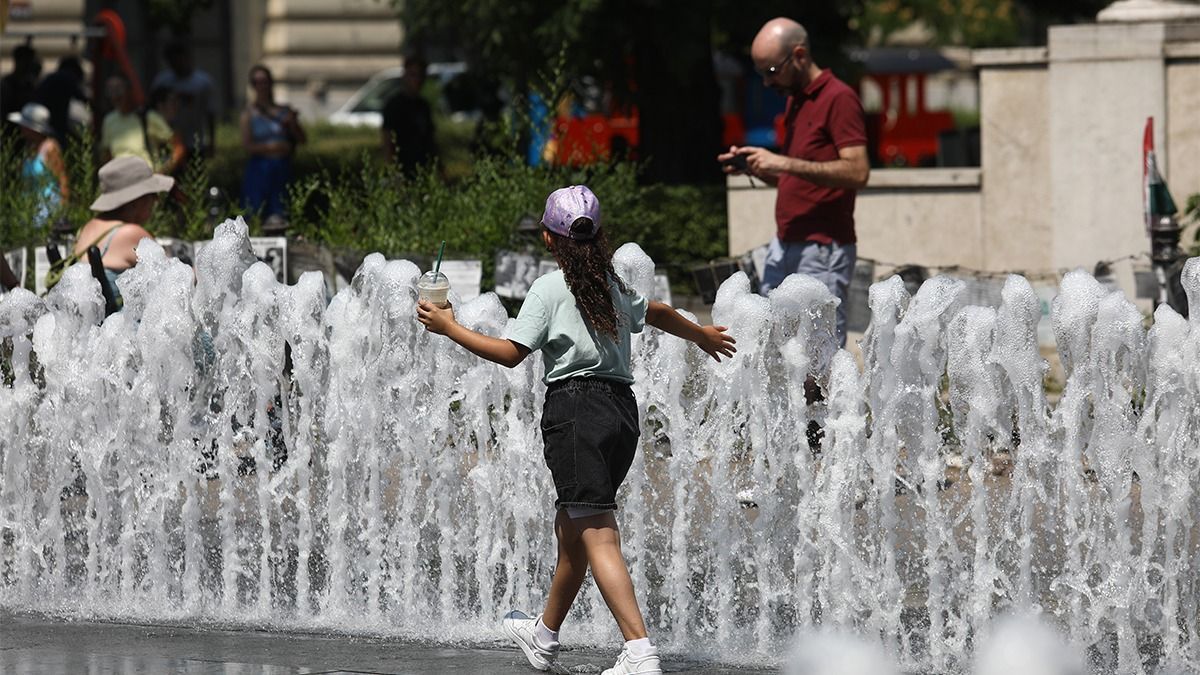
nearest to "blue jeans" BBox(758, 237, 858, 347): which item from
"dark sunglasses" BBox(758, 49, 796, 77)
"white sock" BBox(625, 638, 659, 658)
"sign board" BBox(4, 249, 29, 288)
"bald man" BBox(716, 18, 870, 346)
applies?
"bald man" BBox(716, 18, 870, 346)

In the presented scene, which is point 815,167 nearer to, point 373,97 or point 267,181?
point 267,181

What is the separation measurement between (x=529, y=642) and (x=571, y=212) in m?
1.20

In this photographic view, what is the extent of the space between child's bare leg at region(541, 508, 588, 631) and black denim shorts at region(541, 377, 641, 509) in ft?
0.33

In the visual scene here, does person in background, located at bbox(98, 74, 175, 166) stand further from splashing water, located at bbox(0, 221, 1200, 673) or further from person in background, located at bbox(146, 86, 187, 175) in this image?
splashing water, located at bbox(0, 221, 1200, 673)

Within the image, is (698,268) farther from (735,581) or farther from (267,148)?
(267,148)

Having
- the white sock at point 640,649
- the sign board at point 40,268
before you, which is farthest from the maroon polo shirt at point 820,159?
the sign board at point 40,268

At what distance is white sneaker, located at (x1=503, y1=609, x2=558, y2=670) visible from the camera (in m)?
5.76

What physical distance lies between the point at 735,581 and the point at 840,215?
7.68 ft

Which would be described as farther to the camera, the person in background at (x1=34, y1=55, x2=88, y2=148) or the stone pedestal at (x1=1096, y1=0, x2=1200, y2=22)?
the person in background at (x1=34, y1=55, x2=88, y2=148)

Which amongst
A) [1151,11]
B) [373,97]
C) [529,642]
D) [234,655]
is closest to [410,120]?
[1151,11]

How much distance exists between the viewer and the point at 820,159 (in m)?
8.40

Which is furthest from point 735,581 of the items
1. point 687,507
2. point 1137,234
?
point 1137,234

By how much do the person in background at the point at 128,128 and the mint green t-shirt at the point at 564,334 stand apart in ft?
32.2

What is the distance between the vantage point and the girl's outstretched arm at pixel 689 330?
5.77 meters
